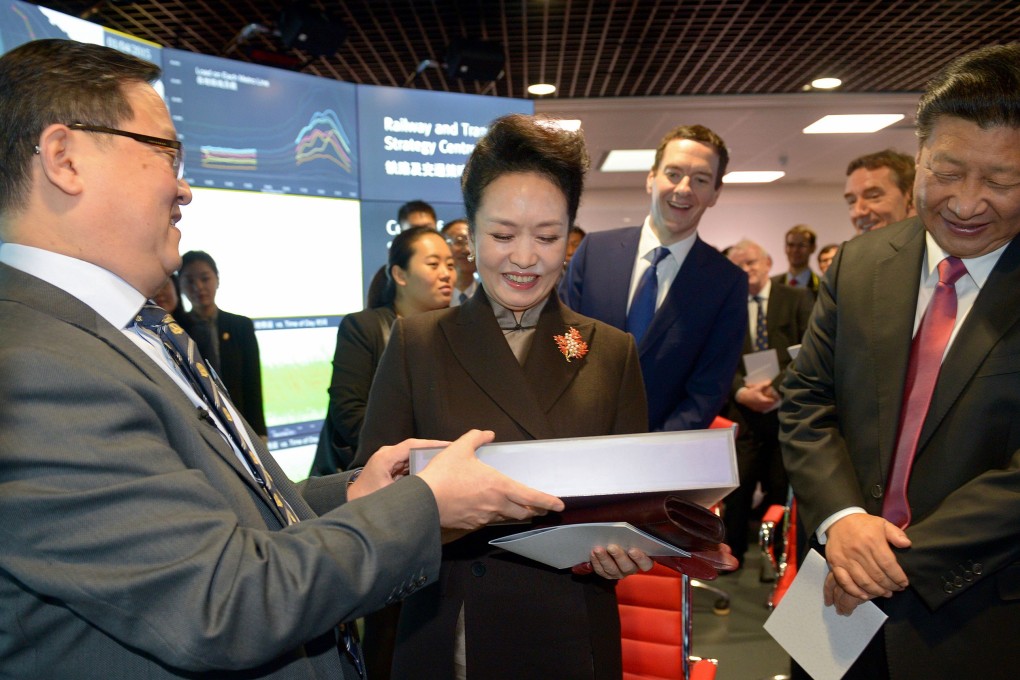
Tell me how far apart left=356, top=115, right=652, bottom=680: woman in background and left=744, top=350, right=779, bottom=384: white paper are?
2.91 meters

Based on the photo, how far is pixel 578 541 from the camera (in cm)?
117

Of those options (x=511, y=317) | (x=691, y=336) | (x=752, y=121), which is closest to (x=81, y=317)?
(x=511, y=317)

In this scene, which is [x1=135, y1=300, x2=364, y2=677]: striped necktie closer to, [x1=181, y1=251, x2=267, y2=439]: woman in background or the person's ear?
the person's ear

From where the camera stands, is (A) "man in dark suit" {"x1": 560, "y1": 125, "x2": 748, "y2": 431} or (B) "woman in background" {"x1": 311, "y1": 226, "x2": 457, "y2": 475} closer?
(A) "man in dark suit" {"x1": 560, "y1": 125, "x2": 748, "y2": 431}

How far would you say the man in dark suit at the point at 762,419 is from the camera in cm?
483

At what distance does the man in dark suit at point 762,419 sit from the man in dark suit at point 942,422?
2978mm

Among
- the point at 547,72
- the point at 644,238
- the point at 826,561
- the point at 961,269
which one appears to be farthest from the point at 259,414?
the point at 547,72

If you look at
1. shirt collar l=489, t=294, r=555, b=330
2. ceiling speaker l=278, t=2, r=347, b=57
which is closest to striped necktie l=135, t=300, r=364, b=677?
shirt collar l=489, t=294, r=555, b=330

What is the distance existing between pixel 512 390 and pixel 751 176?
12654 millimetres

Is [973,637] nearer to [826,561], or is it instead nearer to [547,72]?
[826,561]

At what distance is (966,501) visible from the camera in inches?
53.8

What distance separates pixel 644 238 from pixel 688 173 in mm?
317

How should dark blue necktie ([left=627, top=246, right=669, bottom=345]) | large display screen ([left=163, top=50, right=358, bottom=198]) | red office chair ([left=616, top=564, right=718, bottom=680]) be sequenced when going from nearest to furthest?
red office chair ([left=616, top=564, right=718, bottom=680]) → dark blue necktie ([left=627, top=246, right=669, bottom=345]) → large display screen ([left=163, top=50, right=358, bottom=198])

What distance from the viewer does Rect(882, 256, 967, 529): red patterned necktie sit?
1489mm
